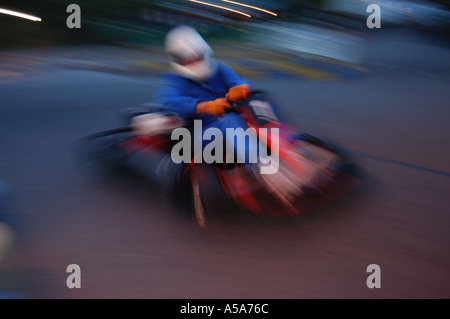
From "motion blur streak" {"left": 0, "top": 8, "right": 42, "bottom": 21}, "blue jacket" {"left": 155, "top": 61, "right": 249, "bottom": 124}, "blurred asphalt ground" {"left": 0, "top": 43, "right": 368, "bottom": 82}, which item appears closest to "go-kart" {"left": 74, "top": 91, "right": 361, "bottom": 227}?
"blue jacket" {"left": 155, "top": 61, "right": 249, "bottom": 124}

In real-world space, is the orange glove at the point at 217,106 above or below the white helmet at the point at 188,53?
below

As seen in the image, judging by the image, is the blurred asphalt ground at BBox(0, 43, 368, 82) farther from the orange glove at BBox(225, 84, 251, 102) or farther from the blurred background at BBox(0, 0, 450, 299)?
the orange glove at BBox(225, 84, 251, 102)

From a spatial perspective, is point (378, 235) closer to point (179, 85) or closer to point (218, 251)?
point (218, 251)

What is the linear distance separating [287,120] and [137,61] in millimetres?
1072

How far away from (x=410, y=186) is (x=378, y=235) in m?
0.42

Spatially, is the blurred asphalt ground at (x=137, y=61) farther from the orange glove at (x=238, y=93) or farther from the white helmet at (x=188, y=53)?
the orange glove at (x=238, y=93)

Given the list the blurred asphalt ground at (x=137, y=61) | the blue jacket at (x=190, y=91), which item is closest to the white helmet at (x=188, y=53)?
the blue jacket at (x=190, y=91)

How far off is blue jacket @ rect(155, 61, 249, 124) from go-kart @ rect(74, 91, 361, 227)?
0.04 metres

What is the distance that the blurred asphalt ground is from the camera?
272cm

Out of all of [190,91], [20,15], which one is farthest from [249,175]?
[20,15]

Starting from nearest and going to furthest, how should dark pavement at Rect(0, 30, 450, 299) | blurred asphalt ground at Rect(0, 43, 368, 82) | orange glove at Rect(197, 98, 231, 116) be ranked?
dark pavement at Rect(0, 30, 450, 299), orange glove at Rect(197, 98, 231, 116), blurred asphalt ground at Rect(0, 43, 368, 82)

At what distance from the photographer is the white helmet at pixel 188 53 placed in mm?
1638

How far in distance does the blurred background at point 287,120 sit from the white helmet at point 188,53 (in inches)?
20.5
